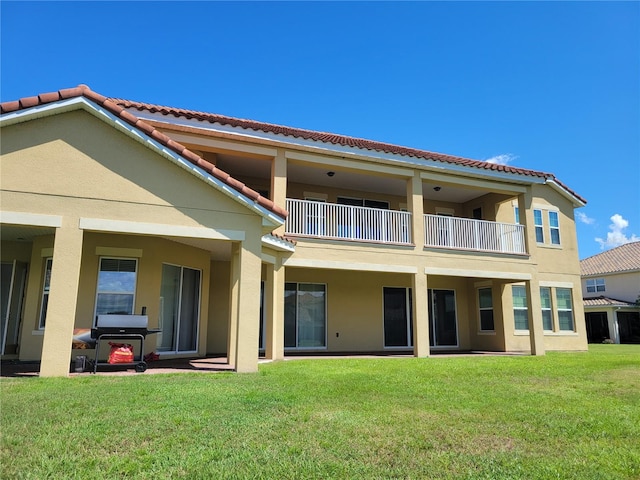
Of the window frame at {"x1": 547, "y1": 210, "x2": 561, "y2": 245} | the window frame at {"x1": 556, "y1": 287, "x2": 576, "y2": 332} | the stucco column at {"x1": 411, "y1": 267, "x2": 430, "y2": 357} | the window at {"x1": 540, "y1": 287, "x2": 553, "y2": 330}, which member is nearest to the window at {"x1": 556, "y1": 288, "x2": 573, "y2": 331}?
the window frame at {"x1": 556, "y1": 287, "x2": 576, "y2": 332}

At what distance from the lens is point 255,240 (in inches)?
384

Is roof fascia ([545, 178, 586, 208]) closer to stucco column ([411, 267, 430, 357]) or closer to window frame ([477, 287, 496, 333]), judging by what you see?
window frame ([477, 287, 496, 333])

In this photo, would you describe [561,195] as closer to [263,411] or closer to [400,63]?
[400,63]

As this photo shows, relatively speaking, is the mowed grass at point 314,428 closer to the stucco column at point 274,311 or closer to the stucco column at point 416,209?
the stucco column at point 274,311

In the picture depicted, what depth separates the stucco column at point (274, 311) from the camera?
12.1 m

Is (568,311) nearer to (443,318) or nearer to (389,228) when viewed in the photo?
(443,318)

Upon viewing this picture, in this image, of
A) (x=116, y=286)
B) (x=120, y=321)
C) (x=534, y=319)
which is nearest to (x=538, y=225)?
(x=534, y=319)

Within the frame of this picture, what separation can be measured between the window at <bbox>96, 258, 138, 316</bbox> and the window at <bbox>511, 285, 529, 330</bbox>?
1459 centimetres

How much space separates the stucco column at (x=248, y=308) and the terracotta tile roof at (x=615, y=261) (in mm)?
33561

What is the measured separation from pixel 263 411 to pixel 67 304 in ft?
15.8

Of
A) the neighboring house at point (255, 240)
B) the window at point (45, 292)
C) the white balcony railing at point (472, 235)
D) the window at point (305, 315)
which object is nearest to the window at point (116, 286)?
the neighboring house at point (255, 240)

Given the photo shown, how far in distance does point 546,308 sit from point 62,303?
18184mm

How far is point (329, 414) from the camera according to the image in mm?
5711

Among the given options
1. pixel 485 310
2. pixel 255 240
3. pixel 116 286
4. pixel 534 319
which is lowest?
pixel 534 319
